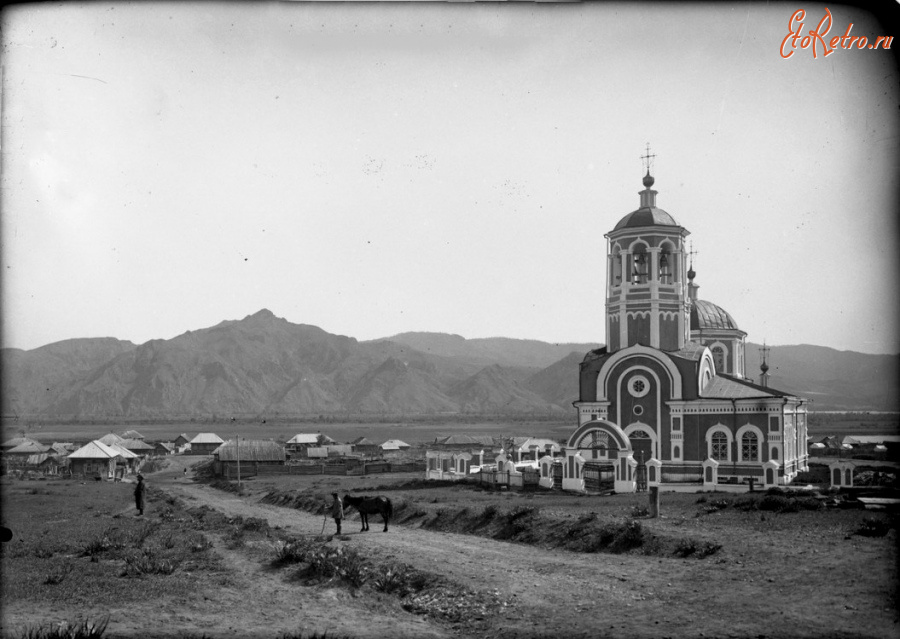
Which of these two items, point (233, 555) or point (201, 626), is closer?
point (201, 626)

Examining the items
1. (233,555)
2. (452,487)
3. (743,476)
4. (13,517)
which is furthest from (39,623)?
(743,476)

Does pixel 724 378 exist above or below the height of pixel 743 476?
above

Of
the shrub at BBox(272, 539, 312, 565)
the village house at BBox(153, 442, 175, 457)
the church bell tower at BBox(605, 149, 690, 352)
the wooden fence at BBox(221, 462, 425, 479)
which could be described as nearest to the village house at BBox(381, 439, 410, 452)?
the wooden fence at BBox(221, 462, 425, 479)

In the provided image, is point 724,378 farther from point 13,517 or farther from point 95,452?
point 95,452

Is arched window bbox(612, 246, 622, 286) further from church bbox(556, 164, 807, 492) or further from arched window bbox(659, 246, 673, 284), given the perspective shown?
arched window bbox(659, 246, 673, 284)

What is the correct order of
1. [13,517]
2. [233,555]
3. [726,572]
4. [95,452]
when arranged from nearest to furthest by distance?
1. [726,572]
2. [233,555]
3. [13,517]
4. [95,452]

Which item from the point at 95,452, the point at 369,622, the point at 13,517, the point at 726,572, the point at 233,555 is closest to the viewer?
the point at 369,622
